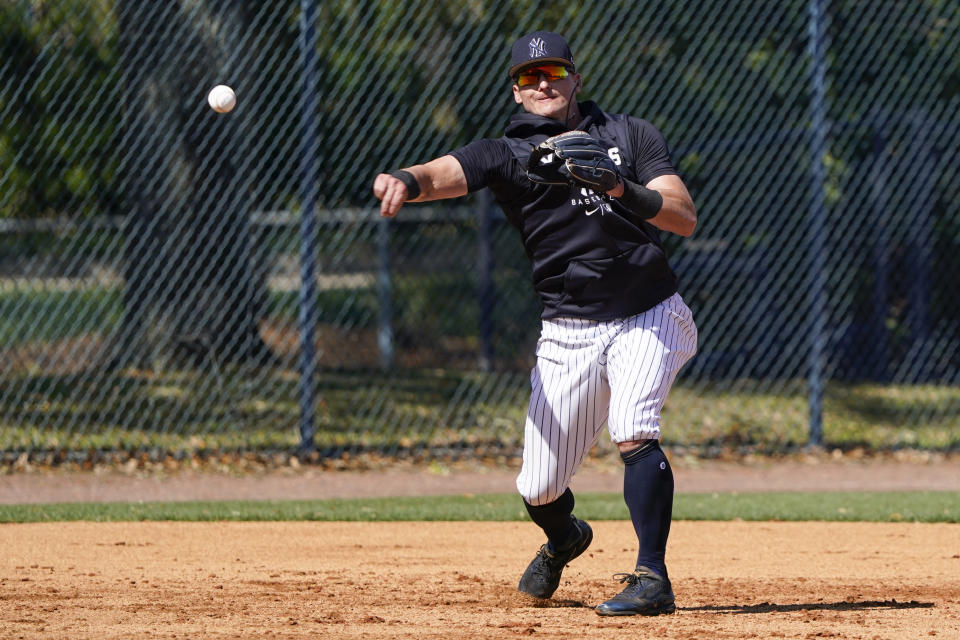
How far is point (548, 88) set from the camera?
169 inches

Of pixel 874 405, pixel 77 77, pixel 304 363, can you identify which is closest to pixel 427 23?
pixel 77 77

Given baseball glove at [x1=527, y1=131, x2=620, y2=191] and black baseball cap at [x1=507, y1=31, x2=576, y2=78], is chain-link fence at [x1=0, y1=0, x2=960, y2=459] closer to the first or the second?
black baseball cap at [x1=507, y1=31, x2=576, y2=78]

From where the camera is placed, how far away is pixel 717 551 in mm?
5707

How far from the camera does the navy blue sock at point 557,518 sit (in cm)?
438

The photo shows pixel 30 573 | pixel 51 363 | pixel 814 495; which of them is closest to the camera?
pixel 30 573

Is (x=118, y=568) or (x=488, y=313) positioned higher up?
(x=488, y=313)

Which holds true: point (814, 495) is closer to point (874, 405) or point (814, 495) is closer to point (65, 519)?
point (874, 405)

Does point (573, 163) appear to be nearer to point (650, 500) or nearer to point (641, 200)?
point (641, 200)

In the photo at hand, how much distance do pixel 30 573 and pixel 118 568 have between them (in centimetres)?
35

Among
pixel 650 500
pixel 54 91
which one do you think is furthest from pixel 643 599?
pixel 54 91

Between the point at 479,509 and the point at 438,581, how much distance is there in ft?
6.56

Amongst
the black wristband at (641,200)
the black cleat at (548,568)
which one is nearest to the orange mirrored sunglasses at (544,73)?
the black wristband at (641,200)

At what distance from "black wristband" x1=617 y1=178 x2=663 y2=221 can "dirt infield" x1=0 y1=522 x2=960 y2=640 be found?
136cm

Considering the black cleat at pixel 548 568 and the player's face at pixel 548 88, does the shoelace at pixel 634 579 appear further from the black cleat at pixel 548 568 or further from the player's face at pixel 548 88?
the player's face at pixel 548 88
